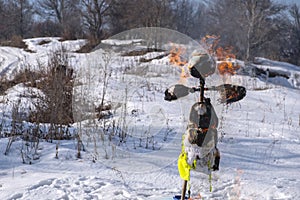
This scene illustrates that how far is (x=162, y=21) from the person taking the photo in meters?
12.8

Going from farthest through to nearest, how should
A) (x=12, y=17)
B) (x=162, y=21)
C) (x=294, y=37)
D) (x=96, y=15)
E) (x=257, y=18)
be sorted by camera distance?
1. (x=294, y=37)
2. (x=12, y=17)
3. (x=96, y=15)
4. (x=257, y=18)
5. (x=162, y=21)

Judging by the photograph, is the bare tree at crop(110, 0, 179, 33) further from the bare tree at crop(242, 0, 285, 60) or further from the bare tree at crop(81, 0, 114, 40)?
the bare tree at crop(242, 0, 285, 60)

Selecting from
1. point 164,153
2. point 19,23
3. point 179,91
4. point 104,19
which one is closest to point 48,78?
point 164,153

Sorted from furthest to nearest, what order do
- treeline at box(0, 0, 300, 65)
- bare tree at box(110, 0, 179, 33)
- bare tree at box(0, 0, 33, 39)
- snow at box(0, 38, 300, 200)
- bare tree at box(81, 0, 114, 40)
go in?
bare tree at box(0, 0, 33, 39)
bare tree at box(81, 0, 114, 40)
treeline at box(0, 0, 300, 65)
bare tree at box(110, 0, 179, 33)
snow at box(0, 38, 300, 200)

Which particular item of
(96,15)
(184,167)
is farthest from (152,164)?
(96,15)

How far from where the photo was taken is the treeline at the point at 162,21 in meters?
17.0

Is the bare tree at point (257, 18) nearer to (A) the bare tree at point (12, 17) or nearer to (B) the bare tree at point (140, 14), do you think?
(B) the bare tree at point (140, 14)

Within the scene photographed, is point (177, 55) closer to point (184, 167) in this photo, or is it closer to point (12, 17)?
point (184, 167)

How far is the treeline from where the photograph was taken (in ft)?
55.7

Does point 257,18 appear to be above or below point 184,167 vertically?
above

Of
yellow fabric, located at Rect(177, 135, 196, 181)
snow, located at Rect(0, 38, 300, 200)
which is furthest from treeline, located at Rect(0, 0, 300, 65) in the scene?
yellow fabric, located at Rect(177, 135, 196, 181)

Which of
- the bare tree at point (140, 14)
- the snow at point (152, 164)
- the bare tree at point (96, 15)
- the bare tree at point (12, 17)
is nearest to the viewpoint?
the snow at point (152, 164)

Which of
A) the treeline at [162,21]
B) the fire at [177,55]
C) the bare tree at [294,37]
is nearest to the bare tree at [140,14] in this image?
the treeline at [162,21]

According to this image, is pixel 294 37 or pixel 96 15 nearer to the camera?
pixel 96 15
